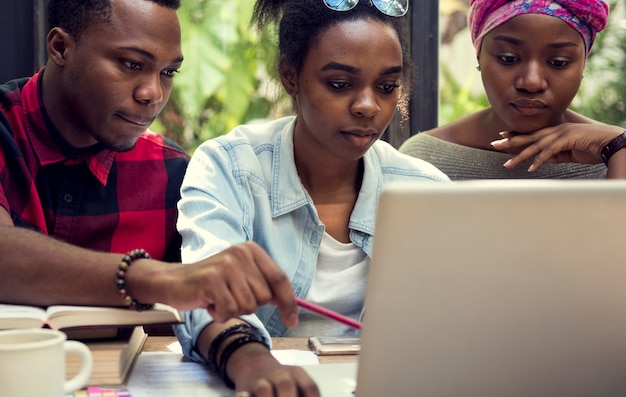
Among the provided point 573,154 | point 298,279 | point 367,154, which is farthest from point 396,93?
point 573,154

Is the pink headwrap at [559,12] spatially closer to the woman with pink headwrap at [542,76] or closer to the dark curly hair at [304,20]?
the woman with pink headwrap at [542,76]

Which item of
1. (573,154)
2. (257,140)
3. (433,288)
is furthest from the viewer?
(573,154)

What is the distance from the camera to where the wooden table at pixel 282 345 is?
1287 mm

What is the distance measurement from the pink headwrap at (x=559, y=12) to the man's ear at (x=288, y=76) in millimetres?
529

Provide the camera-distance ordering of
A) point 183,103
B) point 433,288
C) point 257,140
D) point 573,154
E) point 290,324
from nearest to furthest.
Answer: point 433,288 → point 290,324 → point 257,140 → point 573,154 → point 183,103

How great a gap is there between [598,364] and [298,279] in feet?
2.61

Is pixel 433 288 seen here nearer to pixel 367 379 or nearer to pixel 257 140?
pixel 367 379

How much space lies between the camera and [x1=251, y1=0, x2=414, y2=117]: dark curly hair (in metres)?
1.69

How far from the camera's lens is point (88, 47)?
1708mm

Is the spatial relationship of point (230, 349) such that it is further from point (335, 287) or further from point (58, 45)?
point (58, 45)

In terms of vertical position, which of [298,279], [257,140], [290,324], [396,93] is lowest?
[298,279]

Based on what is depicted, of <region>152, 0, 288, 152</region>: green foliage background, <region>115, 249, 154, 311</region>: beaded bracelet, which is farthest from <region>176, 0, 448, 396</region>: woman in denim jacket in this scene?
<region>152, 0, 288, 152</region>: green foliage background

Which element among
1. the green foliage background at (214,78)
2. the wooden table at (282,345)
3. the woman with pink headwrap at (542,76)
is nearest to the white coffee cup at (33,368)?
the wooden table at (282,345)

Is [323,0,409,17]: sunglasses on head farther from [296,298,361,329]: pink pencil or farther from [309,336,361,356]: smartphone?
[296,298,361,329]: pink pencil
